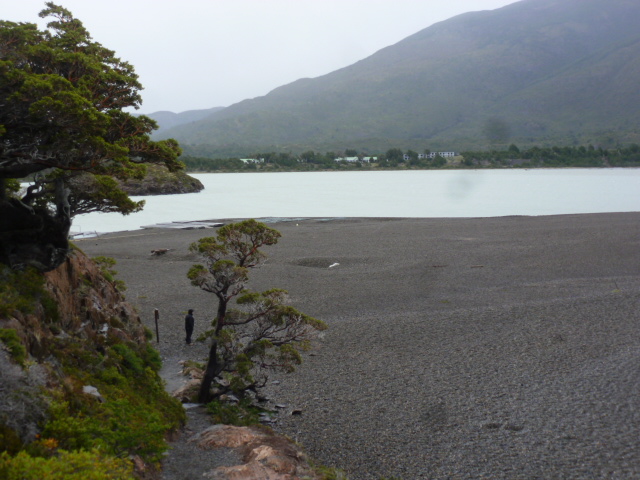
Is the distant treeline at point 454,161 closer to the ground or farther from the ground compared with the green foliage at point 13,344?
farther from the ground

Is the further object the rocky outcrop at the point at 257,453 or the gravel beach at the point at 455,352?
the gravel beach at the point at 455,352

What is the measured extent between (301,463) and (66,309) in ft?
17.1

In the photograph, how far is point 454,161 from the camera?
166m

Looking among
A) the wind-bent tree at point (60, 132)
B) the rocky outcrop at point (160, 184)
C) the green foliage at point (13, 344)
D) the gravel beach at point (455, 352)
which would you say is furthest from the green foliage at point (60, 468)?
the rocky outcrop at point (160, 184)

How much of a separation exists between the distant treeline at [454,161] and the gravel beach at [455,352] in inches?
4746

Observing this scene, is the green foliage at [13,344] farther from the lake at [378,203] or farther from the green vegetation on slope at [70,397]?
the lake at [378,203]

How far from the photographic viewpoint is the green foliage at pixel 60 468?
514cm

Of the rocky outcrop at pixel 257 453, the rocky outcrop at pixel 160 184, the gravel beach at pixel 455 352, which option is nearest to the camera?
the rocky outcrop at pixel 257 453

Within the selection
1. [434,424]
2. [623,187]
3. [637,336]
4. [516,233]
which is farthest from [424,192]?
[434,424]

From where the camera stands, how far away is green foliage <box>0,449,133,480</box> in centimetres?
514

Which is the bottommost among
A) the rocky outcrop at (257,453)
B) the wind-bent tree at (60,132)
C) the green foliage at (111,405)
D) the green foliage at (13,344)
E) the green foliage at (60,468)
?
the rocky outcrop at (257,453)

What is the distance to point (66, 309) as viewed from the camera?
10.4 metres

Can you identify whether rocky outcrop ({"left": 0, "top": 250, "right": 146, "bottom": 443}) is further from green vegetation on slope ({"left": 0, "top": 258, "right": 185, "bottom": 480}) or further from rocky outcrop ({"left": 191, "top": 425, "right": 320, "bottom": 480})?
rocky outcrop ({"left": 191, "top": 425, "right": 320, "bottom": 480})

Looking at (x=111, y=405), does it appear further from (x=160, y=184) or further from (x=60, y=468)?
(x=160, y=184)
